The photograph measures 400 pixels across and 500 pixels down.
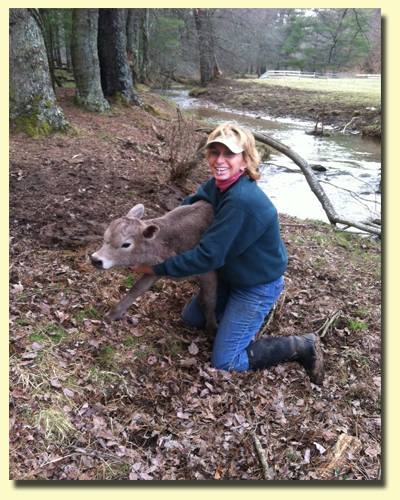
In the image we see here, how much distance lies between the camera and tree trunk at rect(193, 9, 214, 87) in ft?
45.7

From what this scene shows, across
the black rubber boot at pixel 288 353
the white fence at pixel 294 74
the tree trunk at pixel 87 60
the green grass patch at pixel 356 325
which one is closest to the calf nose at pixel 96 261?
the black rubber boot at pixel 288 353

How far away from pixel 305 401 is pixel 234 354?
3.04 feet

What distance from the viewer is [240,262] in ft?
16.4

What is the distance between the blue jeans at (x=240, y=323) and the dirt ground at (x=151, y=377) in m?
0.15

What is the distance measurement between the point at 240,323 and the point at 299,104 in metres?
24.1

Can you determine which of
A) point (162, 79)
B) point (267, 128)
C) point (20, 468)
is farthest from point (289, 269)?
point (162, 79)

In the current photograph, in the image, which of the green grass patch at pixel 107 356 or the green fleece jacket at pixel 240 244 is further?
the green grass patch at pixel 107 356

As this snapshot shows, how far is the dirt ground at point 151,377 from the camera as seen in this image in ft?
13.2

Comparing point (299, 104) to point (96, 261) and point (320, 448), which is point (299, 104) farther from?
point (320, 448)

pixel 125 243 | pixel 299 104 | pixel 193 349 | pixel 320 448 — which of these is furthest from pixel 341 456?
pixel 299 104

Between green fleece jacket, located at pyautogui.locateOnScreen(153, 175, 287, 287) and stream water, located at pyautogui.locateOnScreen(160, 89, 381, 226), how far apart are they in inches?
226

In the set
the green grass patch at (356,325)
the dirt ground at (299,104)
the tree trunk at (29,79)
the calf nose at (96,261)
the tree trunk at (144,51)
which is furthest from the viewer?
the tree trunk at (144,51)

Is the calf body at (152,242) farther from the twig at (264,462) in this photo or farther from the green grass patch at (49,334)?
→ the twig at (264,462)

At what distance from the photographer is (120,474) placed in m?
3.81
